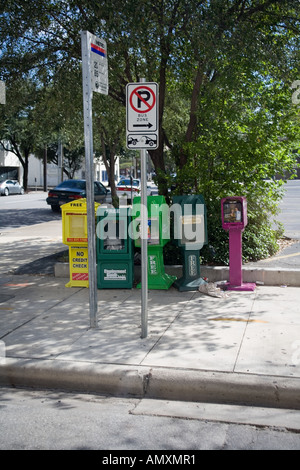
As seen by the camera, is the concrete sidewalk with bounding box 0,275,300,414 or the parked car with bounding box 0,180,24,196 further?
the parked car with bounding box 0,180,24,196

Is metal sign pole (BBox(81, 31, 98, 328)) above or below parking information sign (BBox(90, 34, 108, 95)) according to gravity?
below

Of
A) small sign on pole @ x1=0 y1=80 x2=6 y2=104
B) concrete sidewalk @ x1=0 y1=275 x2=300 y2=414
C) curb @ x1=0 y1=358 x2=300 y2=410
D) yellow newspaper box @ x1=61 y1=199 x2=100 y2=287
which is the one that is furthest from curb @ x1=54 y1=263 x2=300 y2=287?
small sign on pole @ x1=0 y1=80 x2=6 y2=104

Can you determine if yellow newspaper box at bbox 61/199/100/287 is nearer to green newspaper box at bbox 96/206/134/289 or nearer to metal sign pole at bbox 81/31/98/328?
green newspaper box at bbox 96/206/134/289

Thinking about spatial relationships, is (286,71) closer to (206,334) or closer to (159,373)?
(206,334)

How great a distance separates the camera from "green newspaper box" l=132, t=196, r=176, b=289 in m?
7.77

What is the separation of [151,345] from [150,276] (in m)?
2.48

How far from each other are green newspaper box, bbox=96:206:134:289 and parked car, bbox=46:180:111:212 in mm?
13697

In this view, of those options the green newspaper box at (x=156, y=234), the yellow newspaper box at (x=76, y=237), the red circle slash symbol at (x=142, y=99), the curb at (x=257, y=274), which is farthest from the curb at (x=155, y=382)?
the curb at (x=257, y=274)

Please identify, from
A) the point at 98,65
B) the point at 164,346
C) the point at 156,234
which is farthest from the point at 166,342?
the point at 98,65

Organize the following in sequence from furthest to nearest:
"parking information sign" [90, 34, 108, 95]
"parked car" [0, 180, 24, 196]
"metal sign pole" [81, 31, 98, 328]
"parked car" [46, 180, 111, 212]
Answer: "parked car" [0, 180, 24, 196] → "parked car" [46, 180, 111, 212] → "parking information sign" [90, 34, 108, 95] → "metal sign pole" [81, 31, 98, 328]

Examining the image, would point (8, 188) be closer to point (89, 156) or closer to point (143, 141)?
point (89, 156)

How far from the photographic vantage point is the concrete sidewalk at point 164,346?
4777 millimetres

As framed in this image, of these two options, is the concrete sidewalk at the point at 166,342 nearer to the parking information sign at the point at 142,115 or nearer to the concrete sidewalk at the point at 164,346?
the concrete sidewalk at the point at 164,346

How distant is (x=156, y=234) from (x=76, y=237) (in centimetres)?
129
